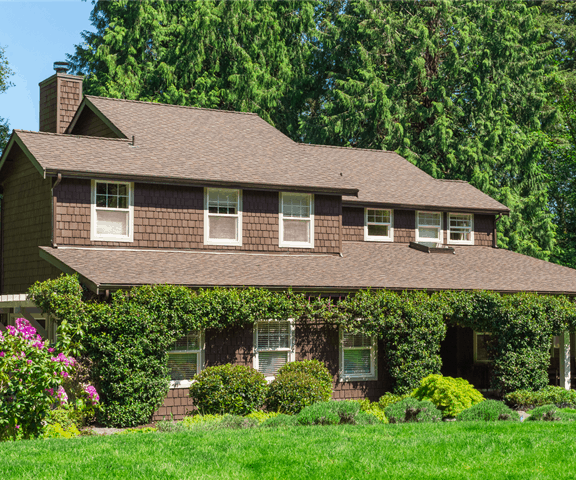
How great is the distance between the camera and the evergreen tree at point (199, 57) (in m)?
34.3

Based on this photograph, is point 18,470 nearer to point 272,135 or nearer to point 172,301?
point 172,301

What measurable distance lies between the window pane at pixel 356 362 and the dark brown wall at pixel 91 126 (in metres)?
9.26

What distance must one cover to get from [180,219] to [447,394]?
7843 millimetres

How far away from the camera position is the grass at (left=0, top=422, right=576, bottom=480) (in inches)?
324

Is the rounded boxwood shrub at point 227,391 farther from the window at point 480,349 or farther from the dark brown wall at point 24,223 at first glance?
the window at point 480,349

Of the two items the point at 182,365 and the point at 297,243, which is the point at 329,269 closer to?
the point at 297,243

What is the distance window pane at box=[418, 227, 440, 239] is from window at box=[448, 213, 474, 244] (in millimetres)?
486

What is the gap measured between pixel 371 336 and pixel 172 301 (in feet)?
18.1

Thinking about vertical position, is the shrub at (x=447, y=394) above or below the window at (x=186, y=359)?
below

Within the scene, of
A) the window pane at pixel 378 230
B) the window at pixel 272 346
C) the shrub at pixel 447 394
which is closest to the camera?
the shrub at pixel 447 394

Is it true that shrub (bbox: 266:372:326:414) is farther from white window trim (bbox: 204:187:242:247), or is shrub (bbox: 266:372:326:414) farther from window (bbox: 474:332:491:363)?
window (bbox: 474:332:491:363)

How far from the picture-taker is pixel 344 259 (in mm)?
19938

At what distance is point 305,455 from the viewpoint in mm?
9125

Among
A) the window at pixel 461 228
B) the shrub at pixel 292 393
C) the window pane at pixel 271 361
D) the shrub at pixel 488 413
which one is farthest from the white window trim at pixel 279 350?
the window at pixel 461 228
